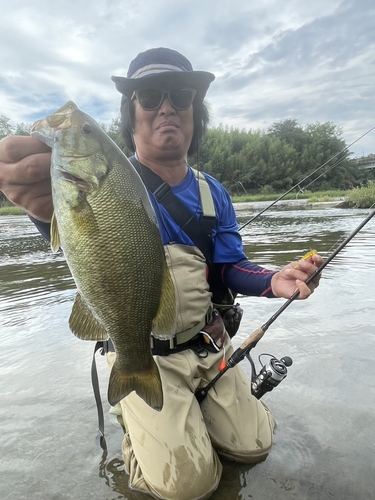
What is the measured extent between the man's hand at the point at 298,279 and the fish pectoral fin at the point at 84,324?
120cm

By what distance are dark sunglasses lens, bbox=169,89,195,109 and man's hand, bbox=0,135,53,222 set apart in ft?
3.68

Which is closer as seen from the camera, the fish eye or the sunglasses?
the fish eye

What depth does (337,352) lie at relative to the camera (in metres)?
3.53

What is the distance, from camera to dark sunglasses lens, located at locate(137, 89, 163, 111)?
267 centimetres

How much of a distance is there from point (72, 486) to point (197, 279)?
1.37 m

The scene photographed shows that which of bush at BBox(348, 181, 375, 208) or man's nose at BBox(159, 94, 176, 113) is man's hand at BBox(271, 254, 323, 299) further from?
bush at BBox(348, 181, 375, 208)

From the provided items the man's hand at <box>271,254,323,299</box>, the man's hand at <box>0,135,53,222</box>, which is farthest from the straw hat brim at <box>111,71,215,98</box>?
the man's hand at <box>271,254,323,299</box>

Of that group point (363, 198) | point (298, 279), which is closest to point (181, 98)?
point (298, 279)

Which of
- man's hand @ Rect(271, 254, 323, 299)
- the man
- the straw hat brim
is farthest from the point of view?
the straw hat brim

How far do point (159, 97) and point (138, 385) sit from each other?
6.04 ft

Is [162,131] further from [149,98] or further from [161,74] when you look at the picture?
[161,74]

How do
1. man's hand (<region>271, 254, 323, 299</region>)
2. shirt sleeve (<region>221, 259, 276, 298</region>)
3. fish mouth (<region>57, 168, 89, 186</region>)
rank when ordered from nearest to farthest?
fish mouth (<region>57, 168, 89, 186</region>) → man's hand (<region>271, 254, 323, 299</region>) → shirt sleeve (<region>221, 259, 276, 298</region>)

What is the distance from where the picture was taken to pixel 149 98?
8.84 ft

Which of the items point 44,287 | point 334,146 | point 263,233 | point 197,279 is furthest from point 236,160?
point 197,279
